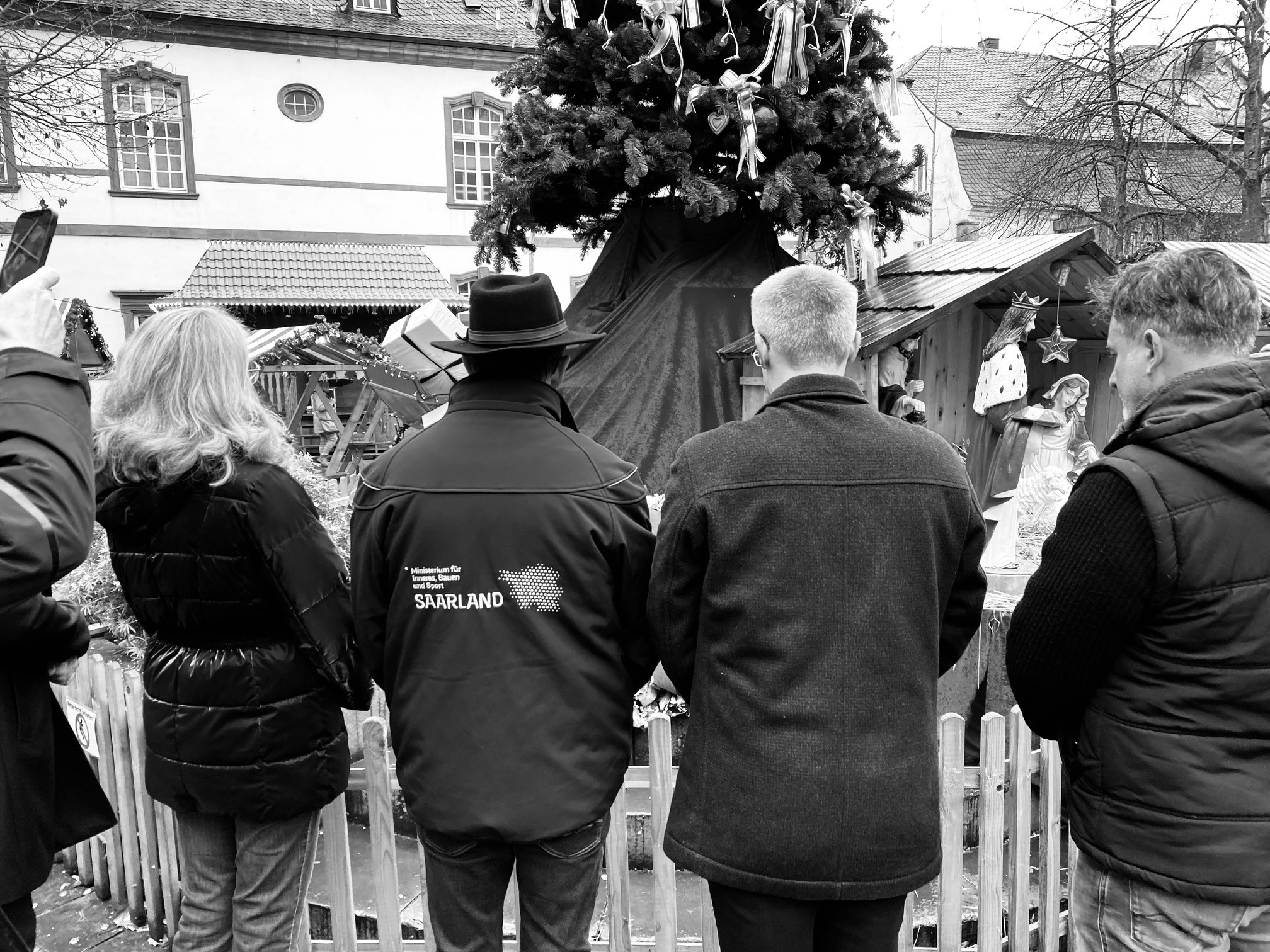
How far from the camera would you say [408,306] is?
19625 millimetres

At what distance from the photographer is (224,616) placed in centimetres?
234

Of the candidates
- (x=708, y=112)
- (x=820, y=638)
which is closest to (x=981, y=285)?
(x=708, y=112)

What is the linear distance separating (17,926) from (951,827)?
2.41 m

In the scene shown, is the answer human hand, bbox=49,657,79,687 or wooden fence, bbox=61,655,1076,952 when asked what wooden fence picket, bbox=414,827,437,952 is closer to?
wooden fence, bbox=61,655,1076,952

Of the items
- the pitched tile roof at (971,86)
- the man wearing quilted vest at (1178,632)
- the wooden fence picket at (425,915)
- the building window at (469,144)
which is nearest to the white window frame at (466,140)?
the building window at (469,144)

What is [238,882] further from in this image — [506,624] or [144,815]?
[144,815]

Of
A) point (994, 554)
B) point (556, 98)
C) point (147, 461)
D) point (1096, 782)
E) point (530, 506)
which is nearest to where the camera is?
point (1096, 782)

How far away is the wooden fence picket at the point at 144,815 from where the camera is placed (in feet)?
10.9

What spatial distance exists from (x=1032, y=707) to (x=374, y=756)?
6.12ft

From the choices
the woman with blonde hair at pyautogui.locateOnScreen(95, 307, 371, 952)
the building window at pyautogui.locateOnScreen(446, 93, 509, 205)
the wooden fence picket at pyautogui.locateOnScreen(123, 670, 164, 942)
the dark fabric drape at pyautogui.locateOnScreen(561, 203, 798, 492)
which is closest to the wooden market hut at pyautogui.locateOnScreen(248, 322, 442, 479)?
the dark fabric drape at pyautogui.locateOnScreen(561, 203, 798, 492)

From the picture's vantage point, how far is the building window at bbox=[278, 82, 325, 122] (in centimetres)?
2014

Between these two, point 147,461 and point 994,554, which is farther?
point 994,554

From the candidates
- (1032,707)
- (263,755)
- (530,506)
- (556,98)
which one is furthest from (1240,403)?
(556,98)

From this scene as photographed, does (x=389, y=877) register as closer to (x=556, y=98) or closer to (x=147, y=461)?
(x=147, y=461)
